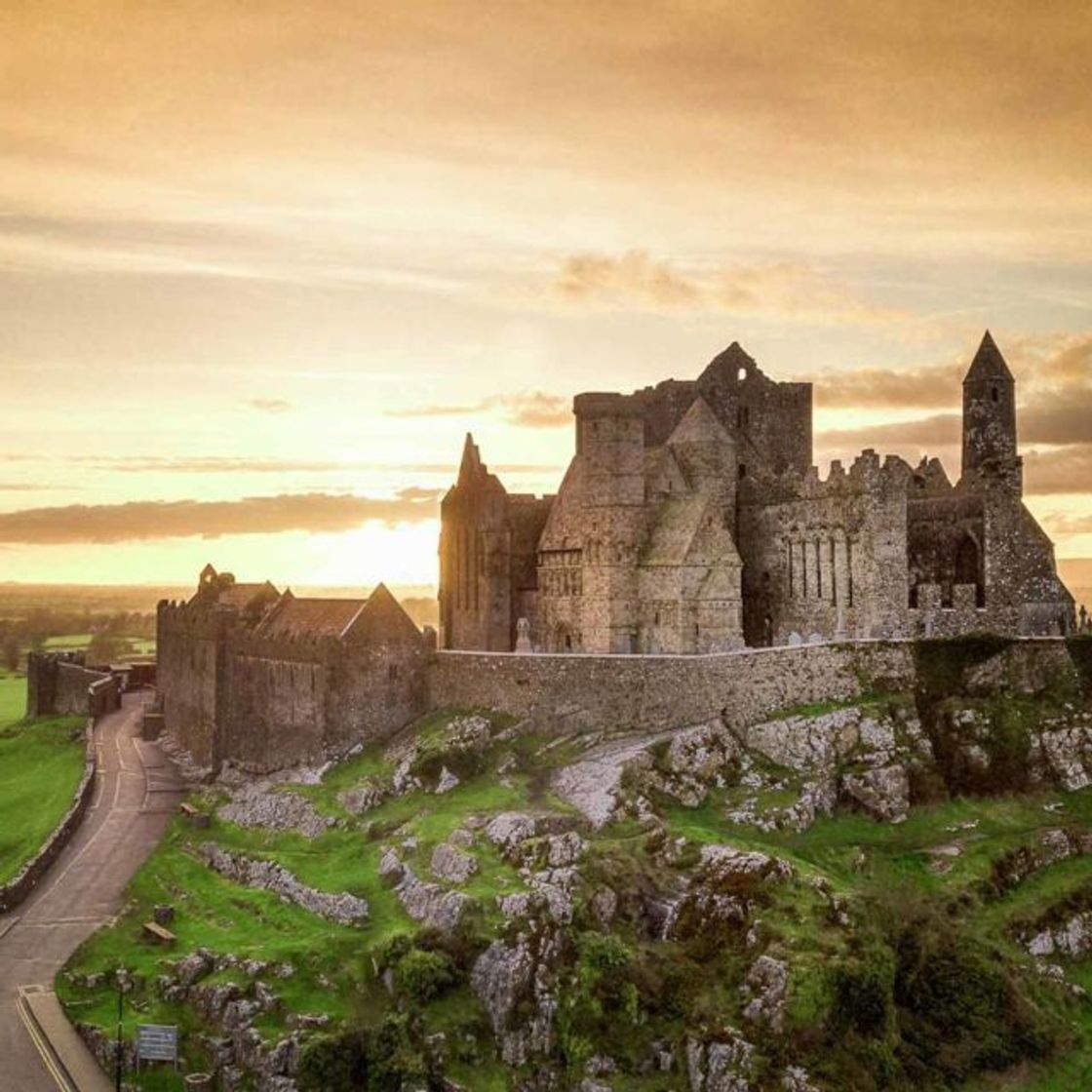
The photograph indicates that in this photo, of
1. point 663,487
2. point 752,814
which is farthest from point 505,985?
point 663,487

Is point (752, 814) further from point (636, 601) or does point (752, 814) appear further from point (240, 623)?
point (240, 623)

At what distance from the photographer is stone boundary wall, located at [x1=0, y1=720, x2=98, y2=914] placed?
70688mm

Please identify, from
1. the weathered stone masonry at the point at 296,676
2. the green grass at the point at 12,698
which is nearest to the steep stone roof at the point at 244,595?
the weathered stone masonry at the point at 296,676

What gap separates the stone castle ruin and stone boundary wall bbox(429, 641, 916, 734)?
106 mm

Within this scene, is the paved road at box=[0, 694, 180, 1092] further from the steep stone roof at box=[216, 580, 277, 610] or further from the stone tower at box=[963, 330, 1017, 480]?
the stone tower at box=[963, 330, 1017, 480]

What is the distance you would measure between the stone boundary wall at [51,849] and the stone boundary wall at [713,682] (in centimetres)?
2599

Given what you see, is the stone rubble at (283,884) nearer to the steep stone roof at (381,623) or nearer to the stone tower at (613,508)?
the steep stone roof at (381,623)

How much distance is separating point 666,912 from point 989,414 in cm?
3894

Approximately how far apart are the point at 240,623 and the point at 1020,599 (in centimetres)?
4427

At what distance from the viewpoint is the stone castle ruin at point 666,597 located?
241 feet

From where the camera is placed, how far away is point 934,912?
2327 inches

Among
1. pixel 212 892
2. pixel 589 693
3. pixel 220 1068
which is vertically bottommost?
pixel 220 1068

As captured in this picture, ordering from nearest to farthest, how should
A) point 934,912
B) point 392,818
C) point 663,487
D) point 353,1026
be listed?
point 353,1026, point 934,912, point 392,818, point 663,487

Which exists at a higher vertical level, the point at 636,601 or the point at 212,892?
the point at 636,601
